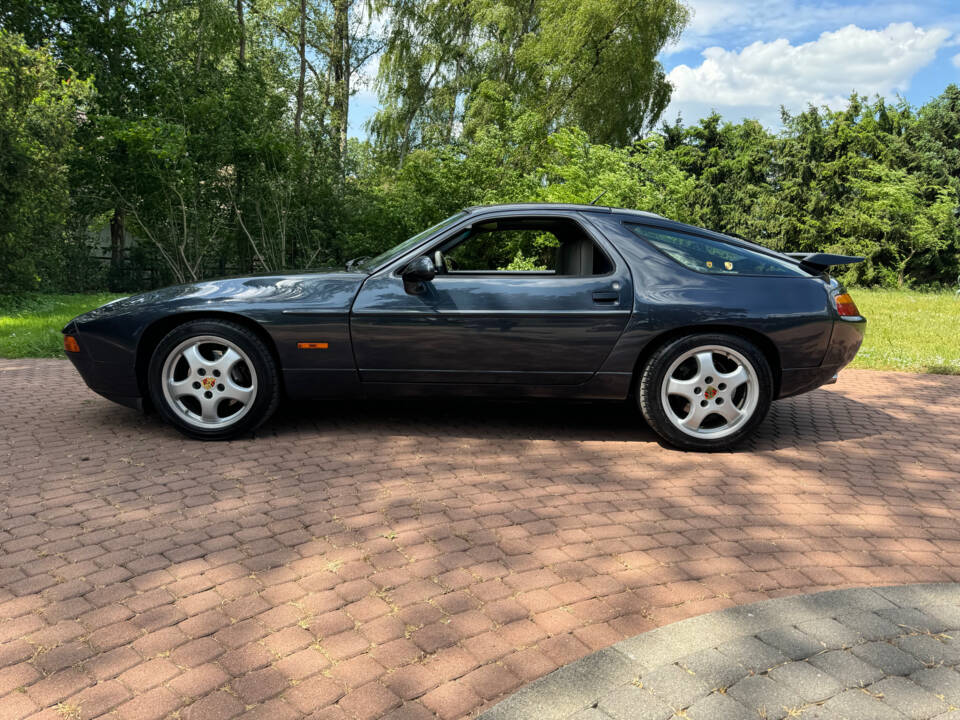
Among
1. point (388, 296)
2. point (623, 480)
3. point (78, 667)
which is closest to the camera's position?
point (78, 667)

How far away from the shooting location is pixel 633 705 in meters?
2.21

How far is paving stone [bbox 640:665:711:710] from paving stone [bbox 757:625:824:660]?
372 millimetres

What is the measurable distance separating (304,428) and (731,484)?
285cm

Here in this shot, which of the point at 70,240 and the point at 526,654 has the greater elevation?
the point at 70,240

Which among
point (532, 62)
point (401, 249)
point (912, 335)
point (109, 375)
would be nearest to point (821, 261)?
point (401, 249)

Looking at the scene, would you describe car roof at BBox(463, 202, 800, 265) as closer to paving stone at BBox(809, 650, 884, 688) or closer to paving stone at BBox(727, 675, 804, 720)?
paving stone at BBox(809, 650, 884, 688)

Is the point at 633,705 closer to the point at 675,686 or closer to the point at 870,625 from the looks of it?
the point at 675,686

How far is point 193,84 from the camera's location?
16547 millimetres

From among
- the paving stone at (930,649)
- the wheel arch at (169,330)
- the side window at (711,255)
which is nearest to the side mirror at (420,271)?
the wheel arch at (169,330)

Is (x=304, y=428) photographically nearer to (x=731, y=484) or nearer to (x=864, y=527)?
(x=731, y=484)

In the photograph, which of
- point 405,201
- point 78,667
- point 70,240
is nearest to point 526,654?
point 78,667

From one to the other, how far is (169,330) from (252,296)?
62 centimetres

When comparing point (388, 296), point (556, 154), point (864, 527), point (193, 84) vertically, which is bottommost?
point (864, 527)

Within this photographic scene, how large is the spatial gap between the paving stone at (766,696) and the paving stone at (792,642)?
197mm
